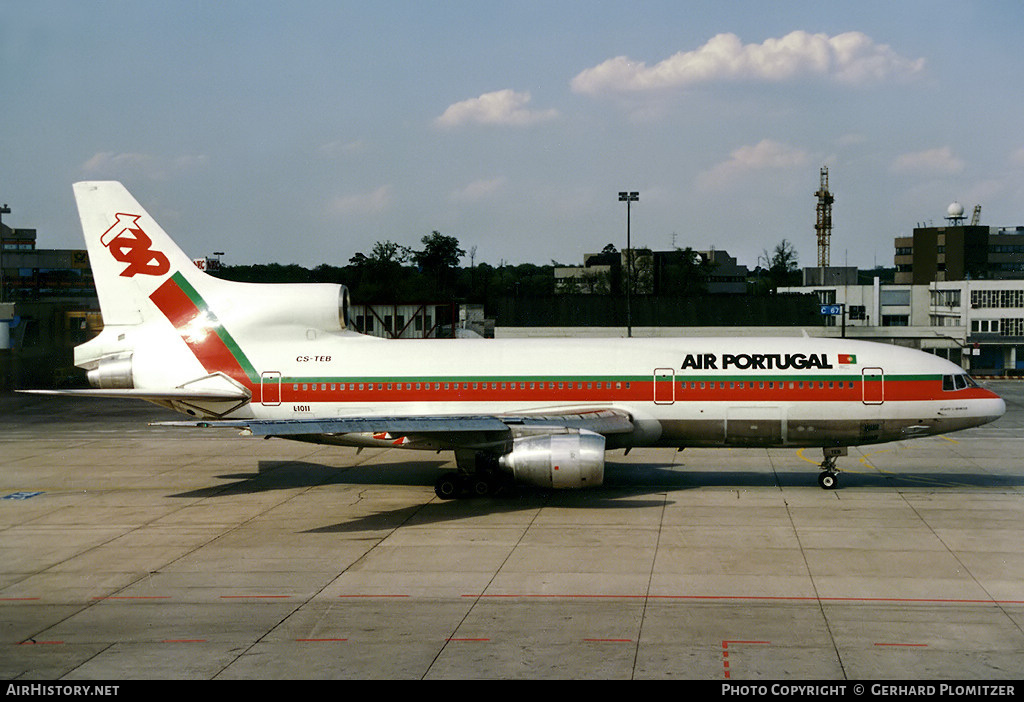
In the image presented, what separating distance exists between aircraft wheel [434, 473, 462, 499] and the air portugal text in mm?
8173

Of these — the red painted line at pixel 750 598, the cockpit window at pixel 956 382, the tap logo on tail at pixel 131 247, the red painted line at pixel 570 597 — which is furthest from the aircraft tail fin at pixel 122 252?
the cockpit window at pixel 956 382

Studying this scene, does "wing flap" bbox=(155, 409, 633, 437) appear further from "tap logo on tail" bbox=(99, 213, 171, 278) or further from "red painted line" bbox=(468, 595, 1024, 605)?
"red painted line" bbox=(468, 595, 1024, 605)

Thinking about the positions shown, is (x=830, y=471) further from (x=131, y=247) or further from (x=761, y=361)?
(x=131, y=247)

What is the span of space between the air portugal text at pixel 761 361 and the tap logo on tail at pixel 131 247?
18.1 m

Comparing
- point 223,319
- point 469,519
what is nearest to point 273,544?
point 469,519

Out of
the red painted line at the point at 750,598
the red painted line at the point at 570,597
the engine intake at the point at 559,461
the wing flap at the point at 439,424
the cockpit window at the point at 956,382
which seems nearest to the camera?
the red painted line at the point at 750,598

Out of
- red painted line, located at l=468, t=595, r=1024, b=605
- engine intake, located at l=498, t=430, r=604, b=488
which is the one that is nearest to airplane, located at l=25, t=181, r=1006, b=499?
engine intake, located at l=498, t=430, r=604, b=488

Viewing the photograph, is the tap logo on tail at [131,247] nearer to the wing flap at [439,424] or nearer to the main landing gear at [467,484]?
the wing flap at [439,424]

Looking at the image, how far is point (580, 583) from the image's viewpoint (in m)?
20.2

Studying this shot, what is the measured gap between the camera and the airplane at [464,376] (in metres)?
30.1

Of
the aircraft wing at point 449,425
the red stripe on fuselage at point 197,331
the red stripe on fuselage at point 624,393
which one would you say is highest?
the red stripe on fuselage at point 197,331

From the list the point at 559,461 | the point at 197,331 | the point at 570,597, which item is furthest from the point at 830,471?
the point at 197,331

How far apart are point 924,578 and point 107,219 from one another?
87.9ft

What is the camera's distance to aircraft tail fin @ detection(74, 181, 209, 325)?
103 ft
